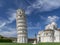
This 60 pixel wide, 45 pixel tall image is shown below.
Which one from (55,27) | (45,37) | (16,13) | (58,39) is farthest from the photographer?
(16,13)

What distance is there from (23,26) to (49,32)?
14703mm

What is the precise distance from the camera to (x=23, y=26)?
7494cm

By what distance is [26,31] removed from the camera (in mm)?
76062

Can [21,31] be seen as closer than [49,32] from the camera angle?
No

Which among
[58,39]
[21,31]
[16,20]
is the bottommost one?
[58,39]

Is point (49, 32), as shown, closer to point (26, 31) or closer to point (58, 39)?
point (58, 39)

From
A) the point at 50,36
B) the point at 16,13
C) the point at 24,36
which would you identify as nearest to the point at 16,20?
the point at 16,13

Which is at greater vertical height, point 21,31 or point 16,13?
point 16,13

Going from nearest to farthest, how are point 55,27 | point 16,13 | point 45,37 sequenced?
point 45,37, point 55,27, point 16,13

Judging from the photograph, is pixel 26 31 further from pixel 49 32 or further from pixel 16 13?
pixel 49 32

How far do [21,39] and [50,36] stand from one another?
1591 cm

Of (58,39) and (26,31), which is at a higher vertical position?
(26,31)

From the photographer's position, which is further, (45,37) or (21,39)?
(21,39)

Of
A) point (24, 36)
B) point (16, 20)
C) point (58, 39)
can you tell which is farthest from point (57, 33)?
point (16, 20)
